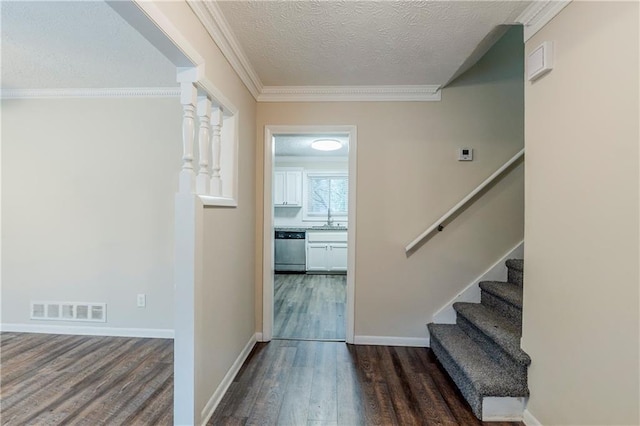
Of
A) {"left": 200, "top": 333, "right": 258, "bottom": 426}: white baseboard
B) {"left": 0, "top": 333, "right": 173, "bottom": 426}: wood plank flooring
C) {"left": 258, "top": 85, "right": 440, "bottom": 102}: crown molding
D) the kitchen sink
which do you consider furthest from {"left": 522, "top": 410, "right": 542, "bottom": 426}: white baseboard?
the kitchen sink

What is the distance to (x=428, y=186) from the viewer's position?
260 centimetres

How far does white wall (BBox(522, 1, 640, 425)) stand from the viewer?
3.50 feet

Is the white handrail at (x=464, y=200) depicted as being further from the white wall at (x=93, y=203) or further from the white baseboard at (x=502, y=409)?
the white wall at (x=93, y=203)

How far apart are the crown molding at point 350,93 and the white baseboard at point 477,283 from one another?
152cm

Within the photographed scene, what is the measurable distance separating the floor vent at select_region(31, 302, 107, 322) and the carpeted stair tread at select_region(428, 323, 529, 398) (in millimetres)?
3037

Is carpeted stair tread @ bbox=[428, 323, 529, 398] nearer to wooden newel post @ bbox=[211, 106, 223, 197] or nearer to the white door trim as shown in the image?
the white door trim

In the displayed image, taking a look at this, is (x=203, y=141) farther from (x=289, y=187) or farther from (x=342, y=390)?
(x=289, y=187)

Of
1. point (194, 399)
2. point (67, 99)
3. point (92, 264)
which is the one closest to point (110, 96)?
point (67, 99)

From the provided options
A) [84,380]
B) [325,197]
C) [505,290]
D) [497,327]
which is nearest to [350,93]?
[505,290]

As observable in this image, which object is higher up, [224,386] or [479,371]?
[479,371]

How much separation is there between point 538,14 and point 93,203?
3578 millimetres

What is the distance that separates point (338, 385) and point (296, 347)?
652 millimetres

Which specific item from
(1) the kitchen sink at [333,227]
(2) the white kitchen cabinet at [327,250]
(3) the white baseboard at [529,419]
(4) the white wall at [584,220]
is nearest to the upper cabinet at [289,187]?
(1) the kitchen sink at [333,227]

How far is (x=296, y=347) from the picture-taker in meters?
2.56
